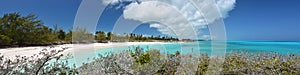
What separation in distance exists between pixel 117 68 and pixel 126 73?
16cm

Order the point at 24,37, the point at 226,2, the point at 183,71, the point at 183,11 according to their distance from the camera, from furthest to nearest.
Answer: the point at 24,37, the point at 226,2, the point at 183,11, the point at 183,71

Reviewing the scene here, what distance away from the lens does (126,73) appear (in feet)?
8.41

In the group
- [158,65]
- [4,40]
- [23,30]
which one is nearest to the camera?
[158,65]

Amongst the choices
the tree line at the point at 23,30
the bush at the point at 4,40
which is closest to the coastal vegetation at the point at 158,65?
the tree line at the point at 23,30

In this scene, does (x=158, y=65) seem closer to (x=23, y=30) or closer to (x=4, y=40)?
(x=4, y=40)

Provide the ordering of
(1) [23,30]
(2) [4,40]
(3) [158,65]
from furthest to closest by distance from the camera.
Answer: (1) [23,30]
(2) [4,40]
(3) [158,65]

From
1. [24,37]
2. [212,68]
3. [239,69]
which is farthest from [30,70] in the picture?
[24,37]

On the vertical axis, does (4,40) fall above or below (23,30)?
below

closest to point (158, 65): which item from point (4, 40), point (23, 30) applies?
point (4, 40)

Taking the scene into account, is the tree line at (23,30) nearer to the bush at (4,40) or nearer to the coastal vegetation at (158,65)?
the bush at (4,40)

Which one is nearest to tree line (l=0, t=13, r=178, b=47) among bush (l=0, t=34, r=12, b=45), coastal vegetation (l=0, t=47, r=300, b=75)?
bush (l=0, t=34, r=12, b=45)

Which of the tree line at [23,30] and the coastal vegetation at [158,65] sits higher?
the tree line at [23,30]

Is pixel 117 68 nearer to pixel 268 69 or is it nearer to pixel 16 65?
pixel 16 65

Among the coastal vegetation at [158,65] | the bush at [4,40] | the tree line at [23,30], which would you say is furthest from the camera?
the tree line at [23,30]
